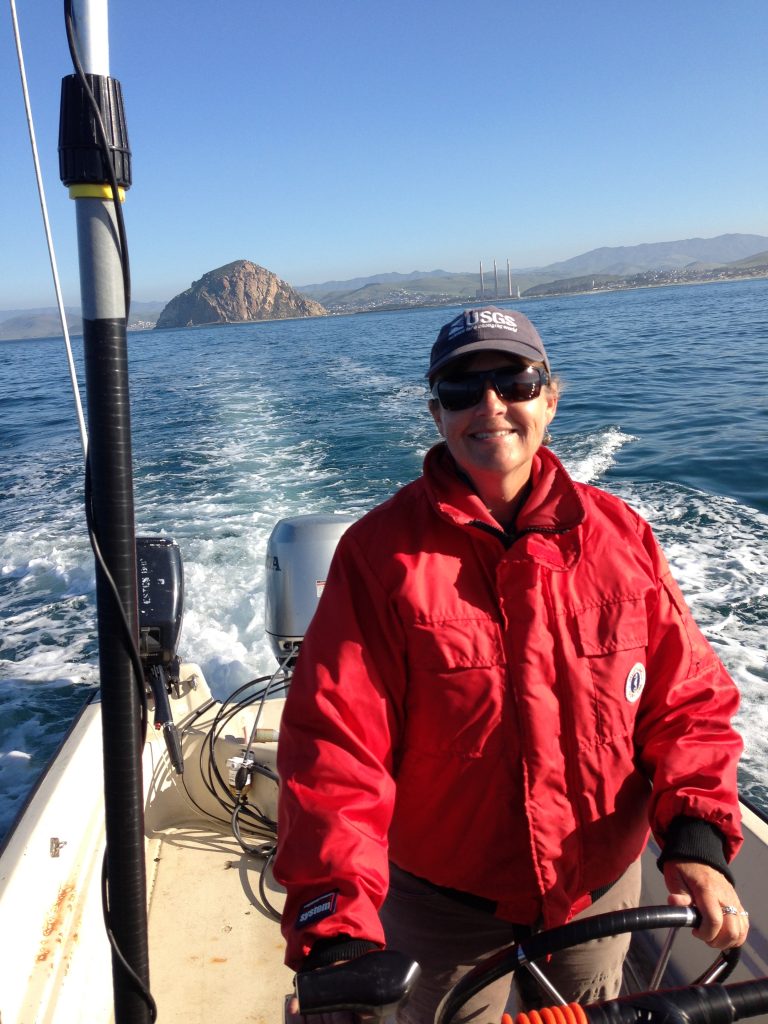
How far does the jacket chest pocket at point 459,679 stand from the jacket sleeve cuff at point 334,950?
1.19 ft

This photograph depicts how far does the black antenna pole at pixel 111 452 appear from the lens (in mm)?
1105

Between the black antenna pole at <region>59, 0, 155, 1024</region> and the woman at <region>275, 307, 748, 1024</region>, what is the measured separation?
0.28 metres

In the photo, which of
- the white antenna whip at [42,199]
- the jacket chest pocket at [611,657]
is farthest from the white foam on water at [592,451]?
the jacket chest pocket at [611,657]

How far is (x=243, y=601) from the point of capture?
5.80 m

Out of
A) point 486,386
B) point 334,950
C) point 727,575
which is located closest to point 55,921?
point 334,950

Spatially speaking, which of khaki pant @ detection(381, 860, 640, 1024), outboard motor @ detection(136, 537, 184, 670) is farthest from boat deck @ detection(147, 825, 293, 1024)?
khaki pant @ detection(381, 860, 640, 1024)

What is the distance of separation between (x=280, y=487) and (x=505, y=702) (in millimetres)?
7407

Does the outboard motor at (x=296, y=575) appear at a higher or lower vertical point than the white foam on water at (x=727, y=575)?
higher

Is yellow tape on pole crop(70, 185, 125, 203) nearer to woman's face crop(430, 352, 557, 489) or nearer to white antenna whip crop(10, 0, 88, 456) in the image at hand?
white antenna whip crop(10, 0, 88, 456)

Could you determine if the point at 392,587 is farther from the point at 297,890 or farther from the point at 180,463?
the point at 180,463

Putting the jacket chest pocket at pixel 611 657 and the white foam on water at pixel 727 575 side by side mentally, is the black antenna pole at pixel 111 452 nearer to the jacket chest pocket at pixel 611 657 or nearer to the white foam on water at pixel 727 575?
the jacket chest pocket at pixel 611 657

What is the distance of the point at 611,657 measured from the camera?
1423 millimetres

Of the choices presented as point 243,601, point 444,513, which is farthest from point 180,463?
point 444,513

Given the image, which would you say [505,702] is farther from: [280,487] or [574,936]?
[280,487]
